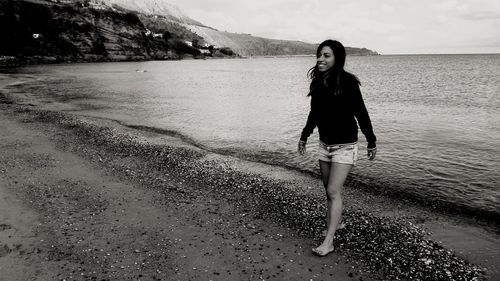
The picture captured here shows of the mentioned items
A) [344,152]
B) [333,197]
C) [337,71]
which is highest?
[337,71]

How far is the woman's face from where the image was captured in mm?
6188

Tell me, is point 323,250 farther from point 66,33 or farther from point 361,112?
point 66,33

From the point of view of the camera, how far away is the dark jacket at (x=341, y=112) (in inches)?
243

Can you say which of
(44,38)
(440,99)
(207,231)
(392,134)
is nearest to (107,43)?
(44,38)

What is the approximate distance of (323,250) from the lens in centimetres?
698

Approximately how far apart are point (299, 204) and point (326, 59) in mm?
4580

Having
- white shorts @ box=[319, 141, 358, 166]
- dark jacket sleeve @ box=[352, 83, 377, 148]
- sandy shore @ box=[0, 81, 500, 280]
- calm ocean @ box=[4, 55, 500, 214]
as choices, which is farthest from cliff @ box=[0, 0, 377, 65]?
dark jacket sleeve @ box=[352, 83, 377, 148]

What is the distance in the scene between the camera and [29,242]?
736 centimetres

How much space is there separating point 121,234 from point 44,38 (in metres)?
132

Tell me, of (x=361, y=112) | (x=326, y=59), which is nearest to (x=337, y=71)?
(x=326, y=59)

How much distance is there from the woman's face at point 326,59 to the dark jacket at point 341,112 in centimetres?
29

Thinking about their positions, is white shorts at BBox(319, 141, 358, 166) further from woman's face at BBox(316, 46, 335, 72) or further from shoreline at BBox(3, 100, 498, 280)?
shoreline at BBox(3, 100, 498, 280)

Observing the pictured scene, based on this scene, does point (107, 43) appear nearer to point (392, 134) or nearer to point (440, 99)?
point (440, 99)

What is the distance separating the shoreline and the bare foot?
33cm
